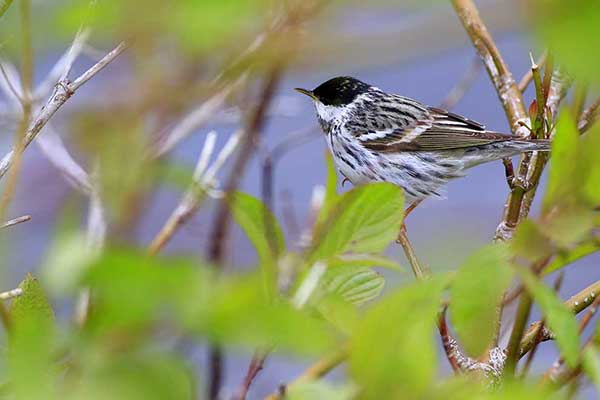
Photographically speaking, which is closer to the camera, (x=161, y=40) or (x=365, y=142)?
(x=161, y=40)

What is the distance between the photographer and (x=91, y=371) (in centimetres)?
61

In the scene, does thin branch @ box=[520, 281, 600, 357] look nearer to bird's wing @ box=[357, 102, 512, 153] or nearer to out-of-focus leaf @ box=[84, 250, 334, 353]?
out-of-focus leaf @ box=[84, 250, 334, 353]

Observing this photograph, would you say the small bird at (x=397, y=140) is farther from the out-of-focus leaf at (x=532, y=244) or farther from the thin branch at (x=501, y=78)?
the out-of-focus leaf at (x=532, y=244)

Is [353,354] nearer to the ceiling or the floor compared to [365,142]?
nearer to the ceiling

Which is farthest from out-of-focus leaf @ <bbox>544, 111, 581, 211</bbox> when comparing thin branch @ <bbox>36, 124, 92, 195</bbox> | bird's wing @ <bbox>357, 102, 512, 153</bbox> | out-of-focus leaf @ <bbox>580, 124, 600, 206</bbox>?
bird's wing @ <bbox>357, 102, 512, 153</bbox>

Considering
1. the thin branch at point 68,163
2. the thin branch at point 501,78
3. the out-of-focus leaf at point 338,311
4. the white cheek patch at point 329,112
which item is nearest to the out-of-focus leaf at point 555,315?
the out-of-focus leaf at point 338,311

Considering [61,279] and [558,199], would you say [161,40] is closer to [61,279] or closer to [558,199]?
[61,279]

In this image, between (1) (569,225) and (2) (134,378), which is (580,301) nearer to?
(1) (569,225)

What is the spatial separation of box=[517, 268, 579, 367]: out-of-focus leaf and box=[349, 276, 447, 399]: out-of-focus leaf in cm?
10

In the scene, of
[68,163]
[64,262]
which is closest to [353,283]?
[64,262]

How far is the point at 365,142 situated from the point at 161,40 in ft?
12.7

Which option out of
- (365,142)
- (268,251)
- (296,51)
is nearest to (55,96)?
(268,251)

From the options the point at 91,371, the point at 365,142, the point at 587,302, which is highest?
the point at 91,371

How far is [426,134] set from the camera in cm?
479
